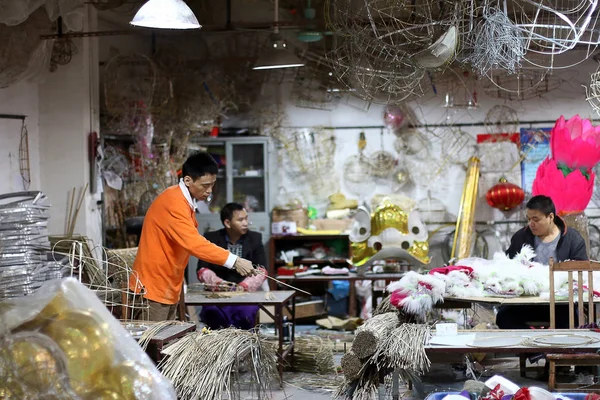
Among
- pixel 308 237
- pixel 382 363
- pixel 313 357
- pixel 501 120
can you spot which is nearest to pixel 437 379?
pixel 313 357

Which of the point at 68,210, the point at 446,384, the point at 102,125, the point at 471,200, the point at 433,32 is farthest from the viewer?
the point at 471,200

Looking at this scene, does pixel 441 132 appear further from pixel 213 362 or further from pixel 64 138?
pixel 213 362

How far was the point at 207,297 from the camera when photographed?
6352mm

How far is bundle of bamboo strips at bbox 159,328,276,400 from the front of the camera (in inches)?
158

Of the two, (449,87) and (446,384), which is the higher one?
(449,87)

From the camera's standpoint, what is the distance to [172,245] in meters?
5.34

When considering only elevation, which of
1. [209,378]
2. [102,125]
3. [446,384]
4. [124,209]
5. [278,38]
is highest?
[278,38]

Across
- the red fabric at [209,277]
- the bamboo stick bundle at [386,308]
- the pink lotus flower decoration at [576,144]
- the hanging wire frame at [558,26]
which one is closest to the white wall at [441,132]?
the hanging wire frame at [558,26]

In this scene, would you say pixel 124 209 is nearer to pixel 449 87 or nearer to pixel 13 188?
pixel 13 188

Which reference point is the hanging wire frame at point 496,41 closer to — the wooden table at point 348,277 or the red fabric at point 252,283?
the red fabric at point 252,283

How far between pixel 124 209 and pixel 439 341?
18.8 feet

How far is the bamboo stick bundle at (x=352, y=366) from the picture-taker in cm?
453

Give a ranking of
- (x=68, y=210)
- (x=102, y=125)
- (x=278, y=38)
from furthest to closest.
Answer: (x=102, y=125) < (x=68, y=210) < (x=278, y=38)

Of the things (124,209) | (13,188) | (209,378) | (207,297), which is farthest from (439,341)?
(124,209)
